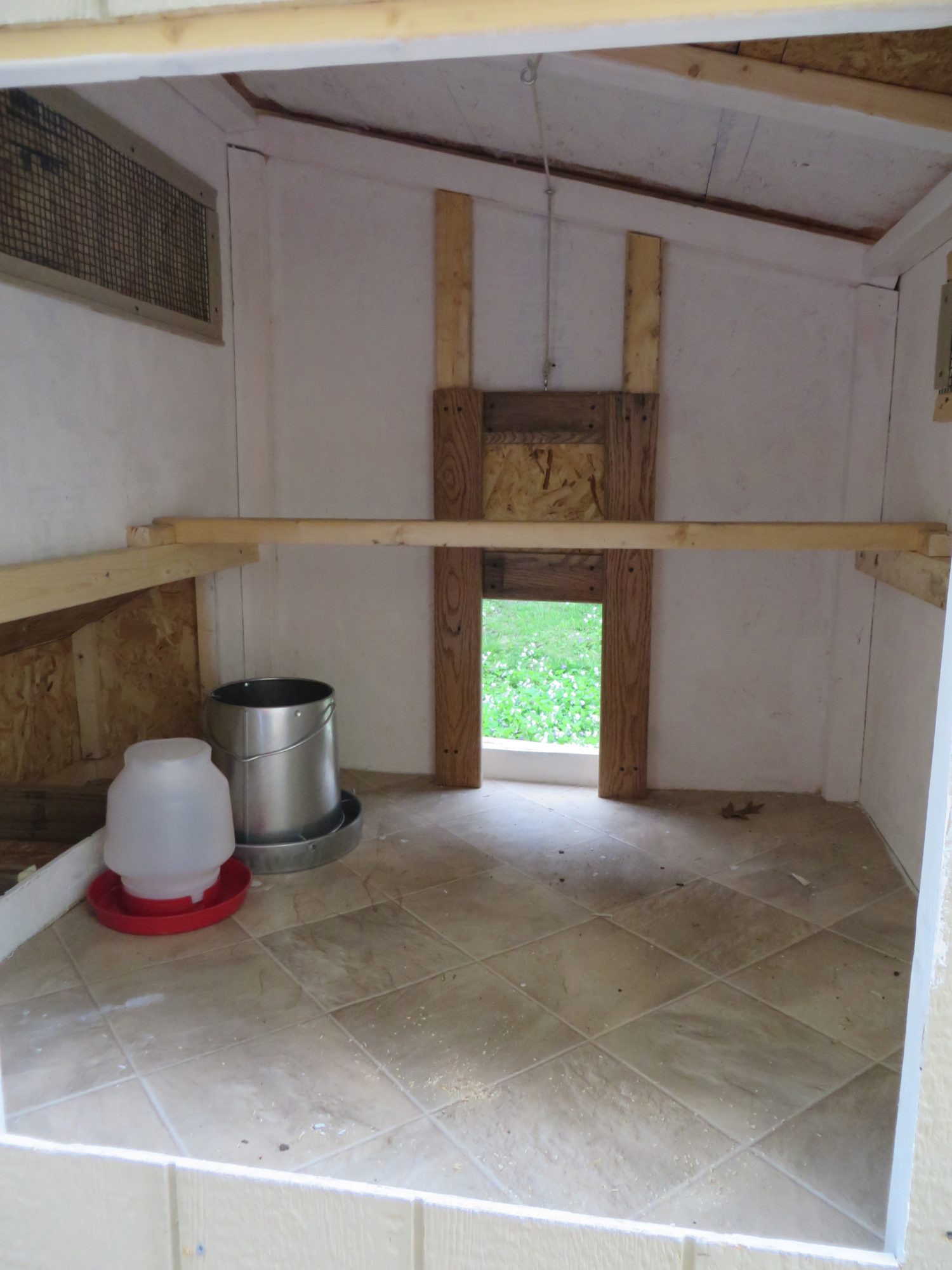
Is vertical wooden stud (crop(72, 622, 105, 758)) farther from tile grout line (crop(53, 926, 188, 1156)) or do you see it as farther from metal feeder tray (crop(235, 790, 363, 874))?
tile grout line (crop(53, 926, 188, 1156))

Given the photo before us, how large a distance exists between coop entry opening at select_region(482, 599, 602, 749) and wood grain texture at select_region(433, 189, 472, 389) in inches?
62.5

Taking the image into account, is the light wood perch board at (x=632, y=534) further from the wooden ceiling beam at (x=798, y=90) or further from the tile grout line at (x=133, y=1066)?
the tile grout line at (x=133, y=1066)

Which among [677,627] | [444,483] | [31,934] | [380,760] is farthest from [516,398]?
[31,934]

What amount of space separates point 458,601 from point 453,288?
0.88 m

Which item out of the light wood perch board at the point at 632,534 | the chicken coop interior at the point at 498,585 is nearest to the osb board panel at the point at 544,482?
the chicken coop interior at the point at 498,585

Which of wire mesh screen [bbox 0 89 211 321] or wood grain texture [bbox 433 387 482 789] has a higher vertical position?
wire mesh screen [bbox 0 89 211 321]

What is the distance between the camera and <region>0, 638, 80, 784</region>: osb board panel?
236 cm

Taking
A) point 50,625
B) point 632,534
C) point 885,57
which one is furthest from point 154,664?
point 885,57

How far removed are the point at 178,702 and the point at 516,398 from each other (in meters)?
1.29

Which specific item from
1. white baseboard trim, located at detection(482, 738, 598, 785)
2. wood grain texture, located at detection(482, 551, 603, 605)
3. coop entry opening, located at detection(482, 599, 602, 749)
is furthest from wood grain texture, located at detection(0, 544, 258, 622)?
coop entry opening, located at detection(482, 599, 602, 749)

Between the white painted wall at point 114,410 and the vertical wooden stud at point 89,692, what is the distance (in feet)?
1.31

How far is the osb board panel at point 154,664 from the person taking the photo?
2.54 metres

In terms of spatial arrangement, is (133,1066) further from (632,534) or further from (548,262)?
(548,262)

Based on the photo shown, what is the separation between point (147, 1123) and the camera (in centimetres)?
128
